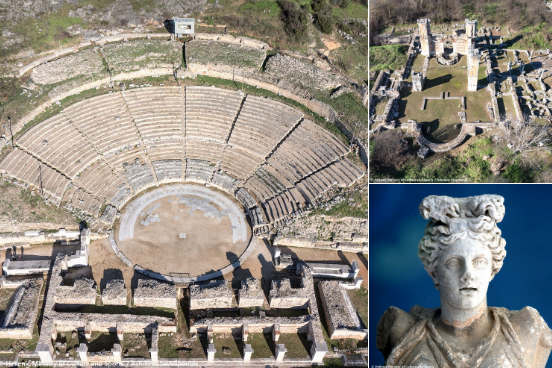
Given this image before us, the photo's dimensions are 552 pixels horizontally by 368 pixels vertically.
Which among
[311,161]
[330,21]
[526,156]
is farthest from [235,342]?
[330,21]

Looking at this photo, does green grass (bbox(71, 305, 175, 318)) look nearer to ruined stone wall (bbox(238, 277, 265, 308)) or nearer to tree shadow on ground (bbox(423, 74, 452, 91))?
ruined stone wall (bbox(238, 277, 265, 308))

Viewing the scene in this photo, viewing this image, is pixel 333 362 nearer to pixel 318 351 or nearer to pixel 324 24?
pixel 318 351

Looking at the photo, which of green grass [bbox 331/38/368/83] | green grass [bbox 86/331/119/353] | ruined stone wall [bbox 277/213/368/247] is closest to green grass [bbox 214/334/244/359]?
green grass [bbox 86/331/119/353]

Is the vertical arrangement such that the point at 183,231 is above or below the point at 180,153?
below

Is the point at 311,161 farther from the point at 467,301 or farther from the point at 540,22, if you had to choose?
the point at 467,301

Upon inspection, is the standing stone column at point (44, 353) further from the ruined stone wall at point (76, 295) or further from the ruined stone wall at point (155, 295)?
the ruined stone wall at point (155, 295)

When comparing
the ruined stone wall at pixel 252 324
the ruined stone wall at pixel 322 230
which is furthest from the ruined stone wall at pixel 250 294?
the ruined stone wall at pixel 322 230

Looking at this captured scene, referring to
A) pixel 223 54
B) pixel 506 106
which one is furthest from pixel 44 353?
pixel 506 106
